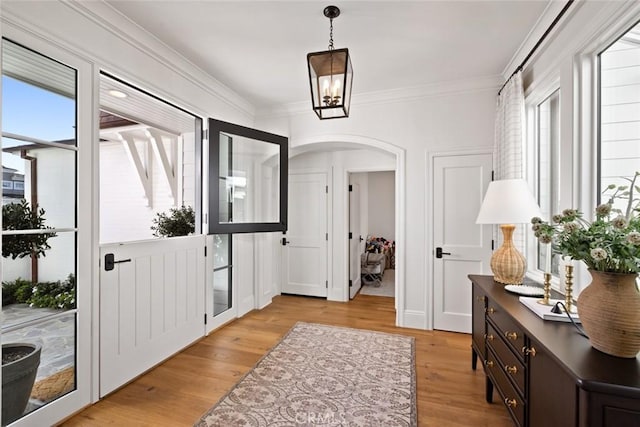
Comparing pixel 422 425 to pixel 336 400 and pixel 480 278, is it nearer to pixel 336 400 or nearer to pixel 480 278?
pixel 336 400

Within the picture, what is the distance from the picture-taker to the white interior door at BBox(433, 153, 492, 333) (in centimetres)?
329

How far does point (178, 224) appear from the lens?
3.17 meters

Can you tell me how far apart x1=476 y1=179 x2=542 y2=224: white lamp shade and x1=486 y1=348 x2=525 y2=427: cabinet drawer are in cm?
90

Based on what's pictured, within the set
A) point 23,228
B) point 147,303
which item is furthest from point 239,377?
point 23,228

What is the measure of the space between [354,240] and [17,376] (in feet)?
13.6

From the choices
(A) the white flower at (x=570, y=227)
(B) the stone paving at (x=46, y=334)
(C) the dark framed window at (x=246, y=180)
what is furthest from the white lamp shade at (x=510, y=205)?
(B) the stone paving at (x=46, y=334)

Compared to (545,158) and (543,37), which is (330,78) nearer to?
(543,37)

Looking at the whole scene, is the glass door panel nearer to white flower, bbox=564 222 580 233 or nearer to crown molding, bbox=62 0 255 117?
crown molding, bbox=62 0 255 117

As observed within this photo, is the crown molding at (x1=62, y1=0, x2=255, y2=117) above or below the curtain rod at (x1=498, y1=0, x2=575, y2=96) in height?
above

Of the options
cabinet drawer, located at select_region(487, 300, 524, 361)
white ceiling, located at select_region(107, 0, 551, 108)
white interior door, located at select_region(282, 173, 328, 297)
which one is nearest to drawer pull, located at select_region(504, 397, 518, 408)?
cabinet drawer, located at select_region(487, 300, 524, 361)

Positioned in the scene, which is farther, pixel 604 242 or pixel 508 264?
pixel 508 264

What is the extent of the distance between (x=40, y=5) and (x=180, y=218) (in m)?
1.96

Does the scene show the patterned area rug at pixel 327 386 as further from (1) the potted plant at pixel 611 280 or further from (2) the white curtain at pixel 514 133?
(2) the white curtain at pixel 514 133

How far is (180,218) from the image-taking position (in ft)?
10.6
